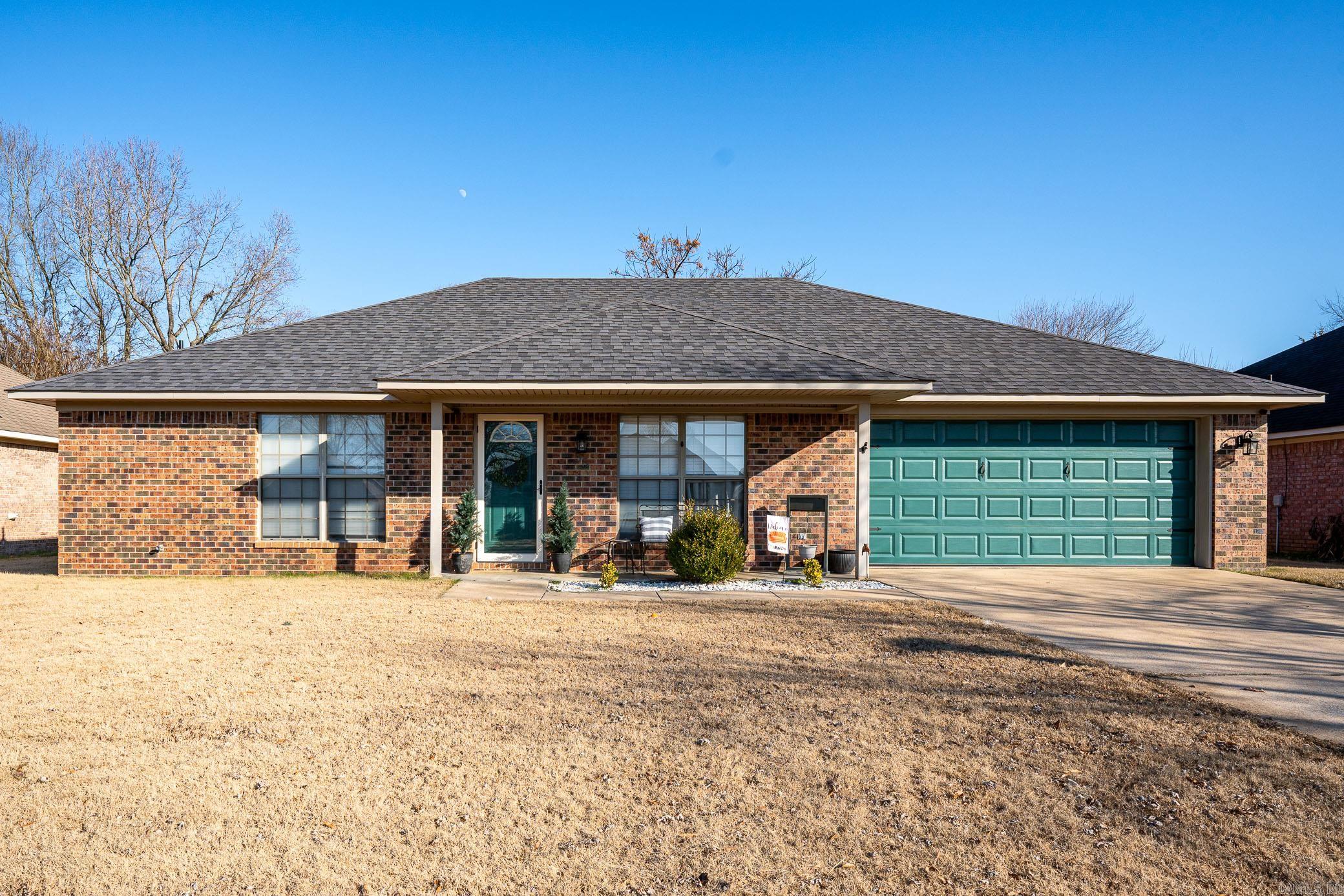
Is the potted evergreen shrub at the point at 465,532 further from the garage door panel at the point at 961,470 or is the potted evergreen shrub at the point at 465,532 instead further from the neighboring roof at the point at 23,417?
the neighboring roof at the point at 23,417

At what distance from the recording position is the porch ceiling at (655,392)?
933 centimetres

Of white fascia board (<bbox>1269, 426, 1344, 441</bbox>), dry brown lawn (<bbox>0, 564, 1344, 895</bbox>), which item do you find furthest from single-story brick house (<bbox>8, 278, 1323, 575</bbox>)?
dry brown lawn (<bbox>0, 564, 1344, 895</bbox>)

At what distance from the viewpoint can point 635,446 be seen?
1098 cm

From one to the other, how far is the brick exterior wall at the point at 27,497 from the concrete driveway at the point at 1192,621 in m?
17.2

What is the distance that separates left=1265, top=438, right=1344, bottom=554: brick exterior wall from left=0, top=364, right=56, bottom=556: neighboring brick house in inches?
967

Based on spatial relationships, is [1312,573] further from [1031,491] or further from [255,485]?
[255,485]

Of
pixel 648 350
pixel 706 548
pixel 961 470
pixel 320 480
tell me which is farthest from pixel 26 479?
pixel 961 470

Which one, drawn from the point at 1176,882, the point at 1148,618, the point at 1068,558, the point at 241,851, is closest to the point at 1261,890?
the point at 1176,882

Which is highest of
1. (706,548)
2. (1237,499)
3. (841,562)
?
(1237,499)

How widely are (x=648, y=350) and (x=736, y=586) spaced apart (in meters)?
3.47

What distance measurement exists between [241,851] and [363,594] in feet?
20.8

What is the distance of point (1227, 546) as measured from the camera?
1152 centimetres

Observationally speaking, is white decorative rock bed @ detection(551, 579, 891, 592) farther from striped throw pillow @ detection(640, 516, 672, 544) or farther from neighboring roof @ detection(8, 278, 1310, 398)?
neighboring roof @ detection(8, 278, 1310, 398)

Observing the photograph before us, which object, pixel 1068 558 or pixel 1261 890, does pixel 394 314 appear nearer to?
pixel 1068 558
